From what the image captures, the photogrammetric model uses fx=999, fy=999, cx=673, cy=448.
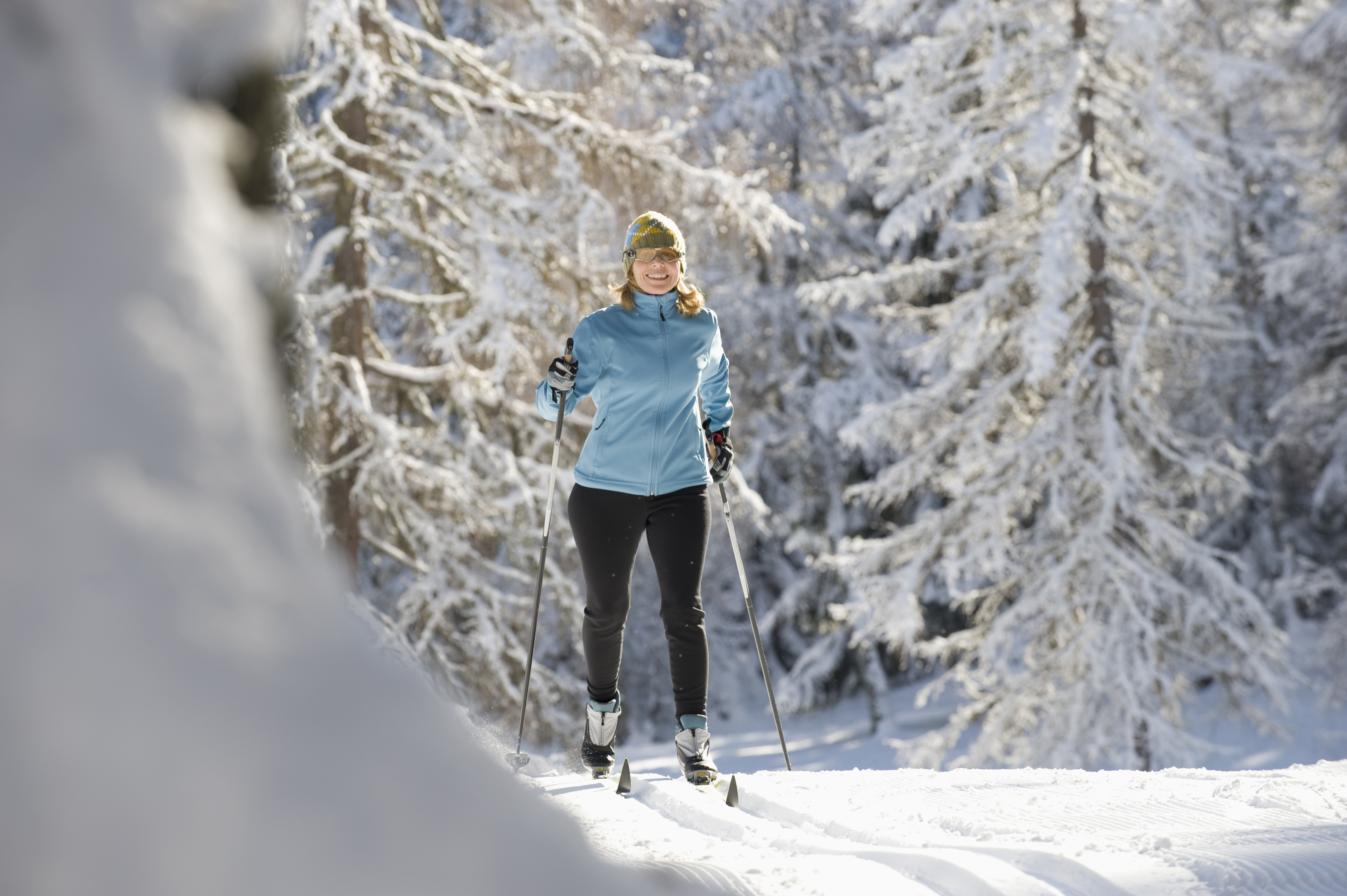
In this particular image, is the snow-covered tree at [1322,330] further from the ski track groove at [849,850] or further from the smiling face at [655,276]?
the ski track groove at [849,850]

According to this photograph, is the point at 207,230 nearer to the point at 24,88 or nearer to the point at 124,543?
the point at 24,88

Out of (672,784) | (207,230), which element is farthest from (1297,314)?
(207,230)

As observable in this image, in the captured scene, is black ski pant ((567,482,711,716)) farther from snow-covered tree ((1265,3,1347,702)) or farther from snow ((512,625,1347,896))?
snow-covered tree ((1265,3,1347,702))

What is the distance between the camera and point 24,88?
72cm

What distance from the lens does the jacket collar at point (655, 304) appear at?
319 cm

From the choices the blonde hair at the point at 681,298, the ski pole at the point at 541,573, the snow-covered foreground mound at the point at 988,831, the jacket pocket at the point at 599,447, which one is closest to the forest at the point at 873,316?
the ski pole at the point at 541,573

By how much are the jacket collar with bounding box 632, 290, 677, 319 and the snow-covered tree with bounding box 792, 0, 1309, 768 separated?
509 centimetres

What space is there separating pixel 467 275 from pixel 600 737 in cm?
411

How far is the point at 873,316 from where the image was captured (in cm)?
1326

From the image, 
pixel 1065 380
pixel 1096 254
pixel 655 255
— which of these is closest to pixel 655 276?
pixel 655 255

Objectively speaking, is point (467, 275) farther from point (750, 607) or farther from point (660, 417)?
point (660, 417)

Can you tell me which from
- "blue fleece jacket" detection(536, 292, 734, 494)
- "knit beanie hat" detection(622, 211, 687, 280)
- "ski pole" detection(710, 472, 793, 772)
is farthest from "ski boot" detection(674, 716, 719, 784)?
"knit beanie hat" detection(622, 211, 687, 280)

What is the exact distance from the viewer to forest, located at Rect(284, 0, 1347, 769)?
250 inches

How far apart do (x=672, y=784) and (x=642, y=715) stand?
1147 cm
